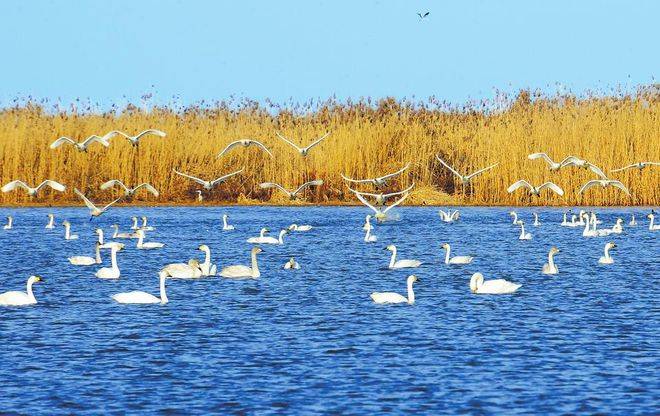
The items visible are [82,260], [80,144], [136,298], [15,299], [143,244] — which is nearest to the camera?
[15,299]

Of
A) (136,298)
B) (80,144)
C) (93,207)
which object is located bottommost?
(136,298)

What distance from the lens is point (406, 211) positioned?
46.3 meters

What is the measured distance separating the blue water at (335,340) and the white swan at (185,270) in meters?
0.22

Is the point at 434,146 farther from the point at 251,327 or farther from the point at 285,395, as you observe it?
the point at 285,395

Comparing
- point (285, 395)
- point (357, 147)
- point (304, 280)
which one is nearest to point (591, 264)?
point (304, 280)

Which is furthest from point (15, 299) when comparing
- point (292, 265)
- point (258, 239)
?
point (258, 239)

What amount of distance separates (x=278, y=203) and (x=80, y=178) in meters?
7.06

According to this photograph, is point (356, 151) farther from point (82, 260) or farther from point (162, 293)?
point (162, 293)

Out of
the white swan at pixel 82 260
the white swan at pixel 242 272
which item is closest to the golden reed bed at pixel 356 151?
the white swan at pixel 82 260

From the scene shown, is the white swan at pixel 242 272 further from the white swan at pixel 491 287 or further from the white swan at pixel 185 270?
the white swan at pixel 491 287

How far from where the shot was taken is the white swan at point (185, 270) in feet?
75.6

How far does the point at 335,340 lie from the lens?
15883 mm

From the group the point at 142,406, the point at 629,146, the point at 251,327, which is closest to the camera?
the point at 142,406

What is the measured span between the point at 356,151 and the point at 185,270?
74.4 ft
